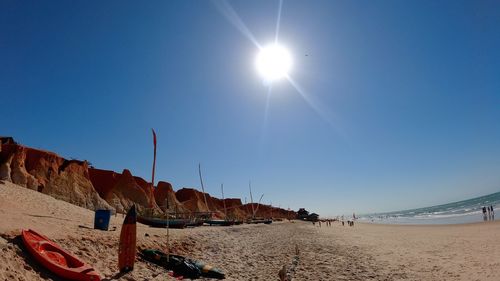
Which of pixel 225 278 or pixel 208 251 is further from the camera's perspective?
pixel 208 251

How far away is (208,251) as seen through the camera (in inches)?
580

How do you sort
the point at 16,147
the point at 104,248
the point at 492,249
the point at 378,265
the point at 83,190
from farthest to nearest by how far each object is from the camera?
the point at 83,190 → the point at 16,147 → the point at 492,249 → the point at 378,265 → the point at 104,248

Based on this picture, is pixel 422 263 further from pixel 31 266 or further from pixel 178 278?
pixel 31 266

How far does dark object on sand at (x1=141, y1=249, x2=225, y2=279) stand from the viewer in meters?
9.90

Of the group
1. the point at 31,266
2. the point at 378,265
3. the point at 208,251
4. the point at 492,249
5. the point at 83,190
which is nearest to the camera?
the point at 31,266

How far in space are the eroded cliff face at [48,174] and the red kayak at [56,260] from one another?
77.3 feet

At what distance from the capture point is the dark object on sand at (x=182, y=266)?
9898mm

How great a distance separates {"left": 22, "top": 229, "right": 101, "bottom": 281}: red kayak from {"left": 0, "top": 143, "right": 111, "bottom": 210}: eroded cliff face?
928 inches

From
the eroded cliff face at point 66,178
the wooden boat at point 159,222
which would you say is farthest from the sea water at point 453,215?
the eroded cliff face at point 66,178

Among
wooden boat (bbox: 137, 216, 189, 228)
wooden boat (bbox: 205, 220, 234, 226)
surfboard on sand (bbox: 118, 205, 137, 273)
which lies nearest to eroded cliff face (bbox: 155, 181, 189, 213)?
wooden boat (bbox: 205, 220, 234, 226)

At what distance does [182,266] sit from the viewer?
32.8 ft

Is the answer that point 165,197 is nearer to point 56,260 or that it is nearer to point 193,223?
point 193,223

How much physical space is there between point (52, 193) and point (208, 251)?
2273cm

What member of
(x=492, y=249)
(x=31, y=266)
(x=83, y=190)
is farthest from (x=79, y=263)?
(x=83, y=190)
